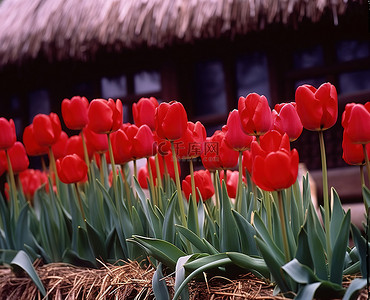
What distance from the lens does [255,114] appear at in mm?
737

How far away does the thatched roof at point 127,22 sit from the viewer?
2641mm

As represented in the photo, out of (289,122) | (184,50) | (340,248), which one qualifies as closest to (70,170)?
(289,122)

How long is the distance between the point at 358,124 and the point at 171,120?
0.94 ft

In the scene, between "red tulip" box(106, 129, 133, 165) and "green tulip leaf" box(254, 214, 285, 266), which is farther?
"red tulip" box(106, 129, 133, 165)

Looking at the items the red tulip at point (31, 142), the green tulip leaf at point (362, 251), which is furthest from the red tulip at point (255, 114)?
the red tulip at point (31, 142)

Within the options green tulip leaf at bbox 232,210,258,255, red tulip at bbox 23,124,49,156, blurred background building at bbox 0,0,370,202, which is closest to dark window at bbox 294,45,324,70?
blurred background building at bbox 0,0,370,202

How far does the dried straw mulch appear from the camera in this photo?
727 mm

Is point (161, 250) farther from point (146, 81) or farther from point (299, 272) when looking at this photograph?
point (146, 81)

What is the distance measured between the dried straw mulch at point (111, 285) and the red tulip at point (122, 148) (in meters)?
0.21

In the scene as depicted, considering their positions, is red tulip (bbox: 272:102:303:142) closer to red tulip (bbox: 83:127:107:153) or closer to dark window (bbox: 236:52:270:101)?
red tulip (bbox: 83:127:107:153)

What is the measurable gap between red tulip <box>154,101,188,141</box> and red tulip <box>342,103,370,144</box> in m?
0.26

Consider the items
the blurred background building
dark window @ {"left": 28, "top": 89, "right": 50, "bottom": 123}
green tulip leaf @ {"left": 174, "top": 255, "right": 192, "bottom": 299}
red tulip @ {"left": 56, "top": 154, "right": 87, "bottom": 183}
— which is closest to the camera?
green tulip leaf @ {"left": 174, "top": 255, "right": 192, "bottom": 299}

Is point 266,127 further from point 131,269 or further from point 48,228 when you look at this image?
point 48,228

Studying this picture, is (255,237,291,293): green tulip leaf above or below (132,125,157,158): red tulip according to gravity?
below
